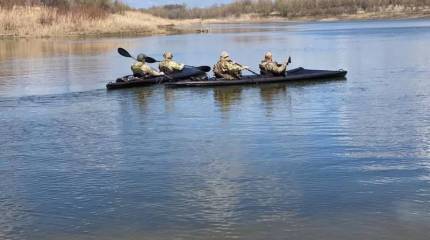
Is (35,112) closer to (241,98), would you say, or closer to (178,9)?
(241,98)

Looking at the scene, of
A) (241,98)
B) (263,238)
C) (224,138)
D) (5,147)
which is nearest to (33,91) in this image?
(241,98)

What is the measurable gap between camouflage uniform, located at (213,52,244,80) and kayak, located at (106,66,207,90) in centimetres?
69

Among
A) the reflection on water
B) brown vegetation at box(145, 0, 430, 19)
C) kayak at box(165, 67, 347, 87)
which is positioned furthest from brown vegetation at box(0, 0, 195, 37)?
brown vegetation at box(145, 0, 430, 19)

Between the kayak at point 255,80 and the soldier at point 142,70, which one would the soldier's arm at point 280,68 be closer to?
the kayak at point 255,80

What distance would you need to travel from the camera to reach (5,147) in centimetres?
1213

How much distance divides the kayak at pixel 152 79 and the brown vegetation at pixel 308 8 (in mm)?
93779

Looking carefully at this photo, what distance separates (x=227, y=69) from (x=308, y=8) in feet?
373

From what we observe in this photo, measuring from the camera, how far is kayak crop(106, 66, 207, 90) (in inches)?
765

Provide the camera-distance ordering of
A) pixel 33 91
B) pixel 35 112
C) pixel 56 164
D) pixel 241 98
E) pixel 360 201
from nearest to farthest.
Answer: pixel 360 201 < pixel 56 164 < pixel 35 112 < pixel 241 98 < pixel 33 91

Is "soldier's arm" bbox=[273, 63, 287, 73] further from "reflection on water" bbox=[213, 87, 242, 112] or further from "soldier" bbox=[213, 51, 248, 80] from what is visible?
"reflection on water" bbox=[213, 87, 242, 112]

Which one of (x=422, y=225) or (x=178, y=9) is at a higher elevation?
(x=178, y=9)

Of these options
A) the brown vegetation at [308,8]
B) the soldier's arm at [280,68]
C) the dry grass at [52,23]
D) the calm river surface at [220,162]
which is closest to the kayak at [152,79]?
the calm river surface at [220,162]

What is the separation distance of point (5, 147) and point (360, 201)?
6879mm

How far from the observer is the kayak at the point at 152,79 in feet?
63.8
